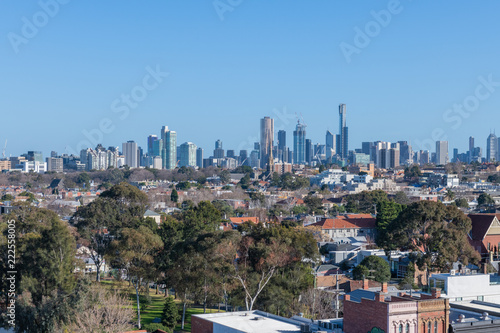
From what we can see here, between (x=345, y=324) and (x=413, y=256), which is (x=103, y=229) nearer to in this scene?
(x=413, y=256)

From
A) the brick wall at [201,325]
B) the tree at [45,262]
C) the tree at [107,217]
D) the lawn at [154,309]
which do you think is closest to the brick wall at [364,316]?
the brick wall at [201,325]

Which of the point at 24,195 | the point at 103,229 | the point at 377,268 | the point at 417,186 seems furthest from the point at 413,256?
the point at 417,186

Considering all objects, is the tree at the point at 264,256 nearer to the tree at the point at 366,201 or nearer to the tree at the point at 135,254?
the tree at the point at 135,254

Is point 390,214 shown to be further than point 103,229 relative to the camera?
Yes

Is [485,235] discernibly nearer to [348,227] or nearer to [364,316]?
[348,227]

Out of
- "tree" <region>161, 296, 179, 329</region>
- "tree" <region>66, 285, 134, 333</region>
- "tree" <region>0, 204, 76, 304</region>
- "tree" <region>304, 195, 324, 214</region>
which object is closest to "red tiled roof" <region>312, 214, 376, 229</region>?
"tree" <region>304, 195, 324, 214</region>

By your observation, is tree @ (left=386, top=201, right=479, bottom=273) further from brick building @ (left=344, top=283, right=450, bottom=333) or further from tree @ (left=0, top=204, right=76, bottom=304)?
tree @ (left=0, top=204, right=76, bottom=304)
